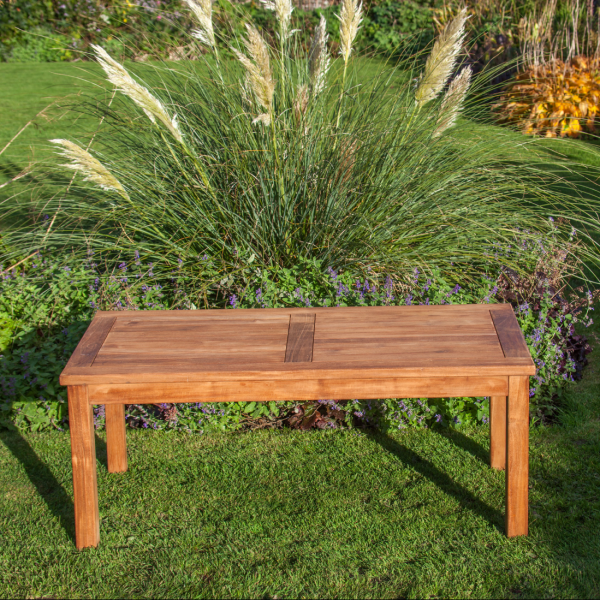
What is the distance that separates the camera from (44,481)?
3180mm

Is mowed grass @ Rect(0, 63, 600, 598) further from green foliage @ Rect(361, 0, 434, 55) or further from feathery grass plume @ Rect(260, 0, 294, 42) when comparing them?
green foliage @ Rect(361, 0, 434, 55)

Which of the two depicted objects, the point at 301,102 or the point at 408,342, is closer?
the point at 408,342

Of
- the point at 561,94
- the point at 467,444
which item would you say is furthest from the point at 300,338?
the point at 561,94

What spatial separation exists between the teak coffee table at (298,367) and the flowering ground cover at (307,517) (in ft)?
0.62

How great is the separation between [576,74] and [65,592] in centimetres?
782

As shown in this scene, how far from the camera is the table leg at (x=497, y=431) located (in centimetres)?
303

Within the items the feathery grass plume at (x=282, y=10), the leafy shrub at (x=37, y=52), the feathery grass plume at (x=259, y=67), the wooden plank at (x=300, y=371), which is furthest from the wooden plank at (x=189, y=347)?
the leafy shrub at (x=37, y=52)

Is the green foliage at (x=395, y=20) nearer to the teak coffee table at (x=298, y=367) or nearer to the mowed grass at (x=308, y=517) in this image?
the mowed grass at (x=308, y=517)

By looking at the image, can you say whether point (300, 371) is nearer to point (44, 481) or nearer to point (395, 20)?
point (44, 481)

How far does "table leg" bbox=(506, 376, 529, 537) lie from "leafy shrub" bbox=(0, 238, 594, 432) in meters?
0.84

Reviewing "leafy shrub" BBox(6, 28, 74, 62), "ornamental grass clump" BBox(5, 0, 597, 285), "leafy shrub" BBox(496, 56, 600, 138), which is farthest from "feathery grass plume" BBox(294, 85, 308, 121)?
"leafy shrub" BBox(6, 28, 74, 62)

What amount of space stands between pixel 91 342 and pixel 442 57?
2489 mm

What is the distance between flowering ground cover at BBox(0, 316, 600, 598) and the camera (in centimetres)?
249

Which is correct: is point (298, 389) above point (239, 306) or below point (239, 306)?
above
